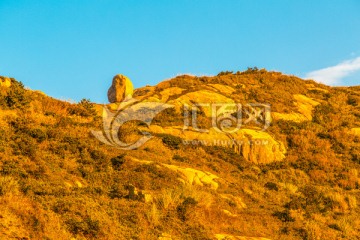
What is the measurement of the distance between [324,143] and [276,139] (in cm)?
422

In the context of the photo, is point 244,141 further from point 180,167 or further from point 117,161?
point 117,161

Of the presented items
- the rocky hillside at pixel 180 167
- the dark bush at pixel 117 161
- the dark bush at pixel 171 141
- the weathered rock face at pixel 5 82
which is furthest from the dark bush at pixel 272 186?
the weathered rock face at pixel 5 82

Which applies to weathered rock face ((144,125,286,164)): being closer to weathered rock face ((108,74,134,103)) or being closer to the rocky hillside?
Result: the rocky hillside

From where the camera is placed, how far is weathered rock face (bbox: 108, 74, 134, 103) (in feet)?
Answer: 153

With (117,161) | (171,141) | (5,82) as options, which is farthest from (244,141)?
(5,82)

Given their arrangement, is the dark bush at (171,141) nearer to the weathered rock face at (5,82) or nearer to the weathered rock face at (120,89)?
the weathered rock face at (5,82)

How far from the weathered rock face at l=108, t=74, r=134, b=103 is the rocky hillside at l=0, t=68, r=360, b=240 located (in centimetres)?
546

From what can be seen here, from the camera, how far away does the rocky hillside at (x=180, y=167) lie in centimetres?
1430

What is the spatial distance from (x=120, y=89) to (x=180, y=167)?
86.3ft

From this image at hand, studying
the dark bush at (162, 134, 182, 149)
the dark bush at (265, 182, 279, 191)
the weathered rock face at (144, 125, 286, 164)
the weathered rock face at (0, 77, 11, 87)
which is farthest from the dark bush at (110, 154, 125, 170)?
the weathered rock face at (0, 77, 11, 87)

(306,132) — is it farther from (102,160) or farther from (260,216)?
(102,160)

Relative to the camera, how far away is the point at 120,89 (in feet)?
154

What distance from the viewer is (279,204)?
2177 cm

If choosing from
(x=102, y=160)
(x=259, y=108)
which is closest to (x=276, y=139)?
(x=259, y=108)
